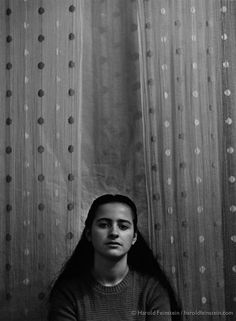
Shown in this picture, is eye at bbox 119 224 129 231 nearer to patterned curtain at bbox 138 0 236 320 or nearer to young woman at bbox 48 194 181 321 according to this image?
young woman at bbox 48 194 181 321

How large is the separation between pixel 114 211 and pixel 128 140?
36 cm

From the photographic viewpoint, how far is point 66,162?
1.87 m

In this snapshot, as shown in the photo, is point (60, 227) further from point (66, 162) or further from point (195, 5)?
point (195, 5)

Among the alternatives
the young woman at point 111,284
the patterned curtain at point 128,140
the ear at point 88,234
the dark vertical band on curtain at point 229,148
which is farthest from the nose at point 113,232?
the dark vertical band on curtain at point 229,148

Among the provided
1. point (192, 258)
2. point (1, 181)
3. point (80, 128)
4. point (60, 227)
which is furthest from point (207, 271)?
point (1, 181)

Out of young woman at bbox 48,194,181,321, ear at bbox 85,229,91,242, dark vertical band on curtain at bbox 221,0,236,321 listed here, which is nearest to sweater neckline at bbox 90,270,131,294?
young woman at bbox 48,194,181,321

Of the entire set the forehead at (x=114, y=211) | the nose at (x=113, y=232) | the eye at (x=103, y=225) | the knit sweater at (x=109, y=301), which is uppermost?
the forehead at (x=114, y=211)

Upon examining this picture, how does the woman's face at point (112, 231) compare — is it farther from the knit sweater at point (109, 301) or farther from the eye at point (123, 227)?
the knit sweater at point (109, 301)

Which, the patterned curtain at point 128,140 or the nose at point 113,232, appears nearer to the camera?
the nose at point 113,232

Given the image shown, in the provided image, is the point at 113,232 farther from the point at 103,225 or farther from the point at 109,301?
the point at 109,301

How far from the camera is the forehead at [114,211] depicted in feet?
5.41

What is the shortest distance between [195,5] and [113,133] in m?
0.56

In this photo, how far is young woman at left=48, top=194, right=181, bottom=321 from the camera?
1631 mm

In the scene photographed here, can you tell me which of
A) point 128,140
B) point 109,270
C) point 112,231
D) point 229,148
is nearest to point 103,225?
point 112,231
